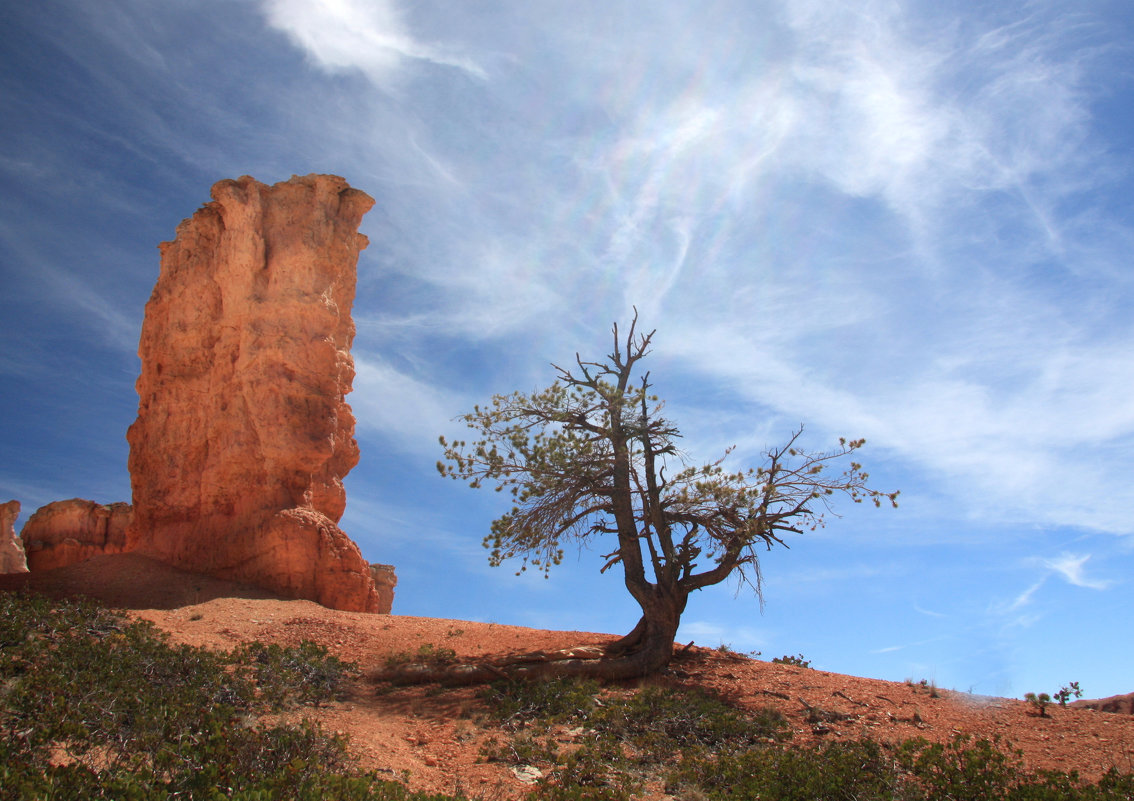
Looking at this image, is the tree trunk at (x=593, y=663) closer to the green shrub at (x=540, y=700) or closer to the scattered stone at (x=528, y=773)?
the green shrub at (x=540, y=700)

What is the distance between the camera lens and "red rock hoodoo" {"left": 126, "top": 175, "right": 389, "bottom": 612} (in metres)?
16.0

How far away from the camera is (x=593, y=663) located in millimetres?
11984

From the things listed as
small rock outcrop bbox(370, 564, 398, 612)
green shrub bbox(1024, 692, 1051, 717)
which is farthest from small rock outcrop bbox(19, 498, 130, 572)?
green shrub bbox(1024, 692, 1051, 717)

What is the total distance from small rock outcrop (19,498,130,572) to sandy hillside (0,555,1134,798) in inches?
351

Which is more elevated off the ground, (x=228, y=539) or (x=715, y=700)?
(x=228, y=539)

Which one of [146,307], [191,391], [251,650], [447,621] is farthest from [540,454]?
[146,307]

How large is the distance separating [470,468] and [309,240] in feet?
26.5

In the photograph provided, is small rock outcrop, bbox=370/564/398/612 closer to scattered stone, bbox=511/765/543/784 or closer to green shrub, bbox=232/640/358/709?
green shrub, bbox=232/640/358/709

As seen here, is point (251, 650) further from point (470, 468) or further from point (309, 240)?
point (309, 240)

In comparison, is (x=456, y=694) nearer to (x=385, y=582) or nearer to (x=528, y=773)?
(x=528, y=773)

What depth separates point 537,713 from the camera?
9.67 meters

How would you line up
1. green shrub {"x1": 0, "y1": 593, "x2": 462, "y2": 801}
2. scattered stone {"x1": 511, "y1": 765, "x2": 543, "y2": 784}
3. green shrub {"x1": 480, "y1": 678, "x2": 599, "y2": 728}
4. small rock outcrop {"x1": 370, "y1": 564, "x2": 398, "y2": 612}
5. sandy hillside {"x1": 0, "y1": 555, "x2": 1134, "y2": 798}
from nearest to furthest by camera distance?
green shrub {"x1": 0, "y1": 593, "x2": 462, "y2": 801} → scattered stone {"x1": 511, "y1": 765, "x2": 543, "y2": 784} → sandy hillside {"x1": 0, "y1": 555, "x2": 1134, "y2": 798} → green shrub {"x1": 480, "y1": 678, "x2": 599, "y2": 728} → small rock outcrop {"x1": 370, "y1": 564, "x2": 398, "y2": 612}

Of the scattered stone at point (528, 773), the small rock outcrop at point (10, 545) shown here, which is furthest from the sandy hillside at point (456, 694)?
the small rock outcrop at point (10, 545)

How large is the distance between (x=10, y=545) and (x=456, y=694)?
2095cm
